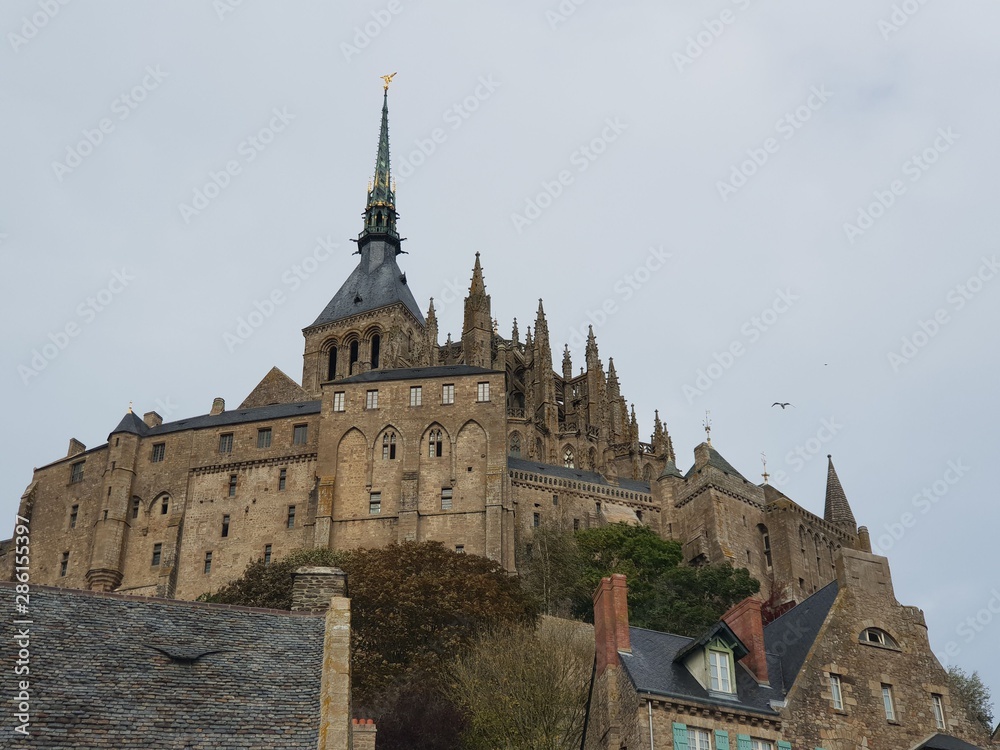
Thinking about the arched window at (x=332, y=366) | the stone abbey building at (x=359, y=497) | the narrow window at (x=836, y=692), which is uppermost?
the arched window at (x=332, y=366)

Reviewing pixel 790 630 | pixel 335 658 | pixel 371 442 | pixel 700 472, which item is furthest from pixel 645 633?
pixel 700 472

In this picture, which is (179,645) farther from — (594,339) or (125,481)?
(594,339)

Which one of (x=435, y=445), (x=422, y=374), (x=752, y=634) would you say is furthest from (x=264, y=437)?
(x=752, y=634)

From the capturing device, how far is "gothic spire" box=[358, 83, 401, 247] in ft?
386

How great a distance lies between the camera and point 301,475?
71.9 metres

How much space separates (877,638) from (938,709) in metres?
1.87

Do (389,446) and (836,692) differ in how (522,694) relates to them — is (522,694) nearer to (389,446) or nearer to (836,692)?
(836,692)

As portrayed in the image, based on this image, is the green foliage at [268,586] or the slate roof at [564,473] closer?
the green foliage at [268,586]

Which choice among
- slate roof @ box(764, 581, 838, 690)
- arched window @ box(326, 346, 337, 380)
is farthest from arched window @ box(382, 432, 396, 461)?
slate roof @ box(764, 581, 838, 690)

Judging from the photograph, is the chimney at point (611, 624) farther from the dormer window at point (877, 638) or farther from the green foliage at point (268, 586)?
the green foliage at point (268, 586)

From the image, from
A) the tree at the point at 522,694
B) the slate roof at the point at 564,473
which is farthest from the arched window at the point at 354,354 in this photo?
the tree at the point at 522,694

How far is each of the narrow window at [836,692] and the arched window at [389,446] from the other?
45403mm

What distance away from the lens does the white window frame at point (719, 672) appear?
83.6 ft

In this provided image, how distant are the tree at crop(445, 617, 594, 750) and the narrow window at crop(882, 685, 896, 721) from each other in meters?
8.16
